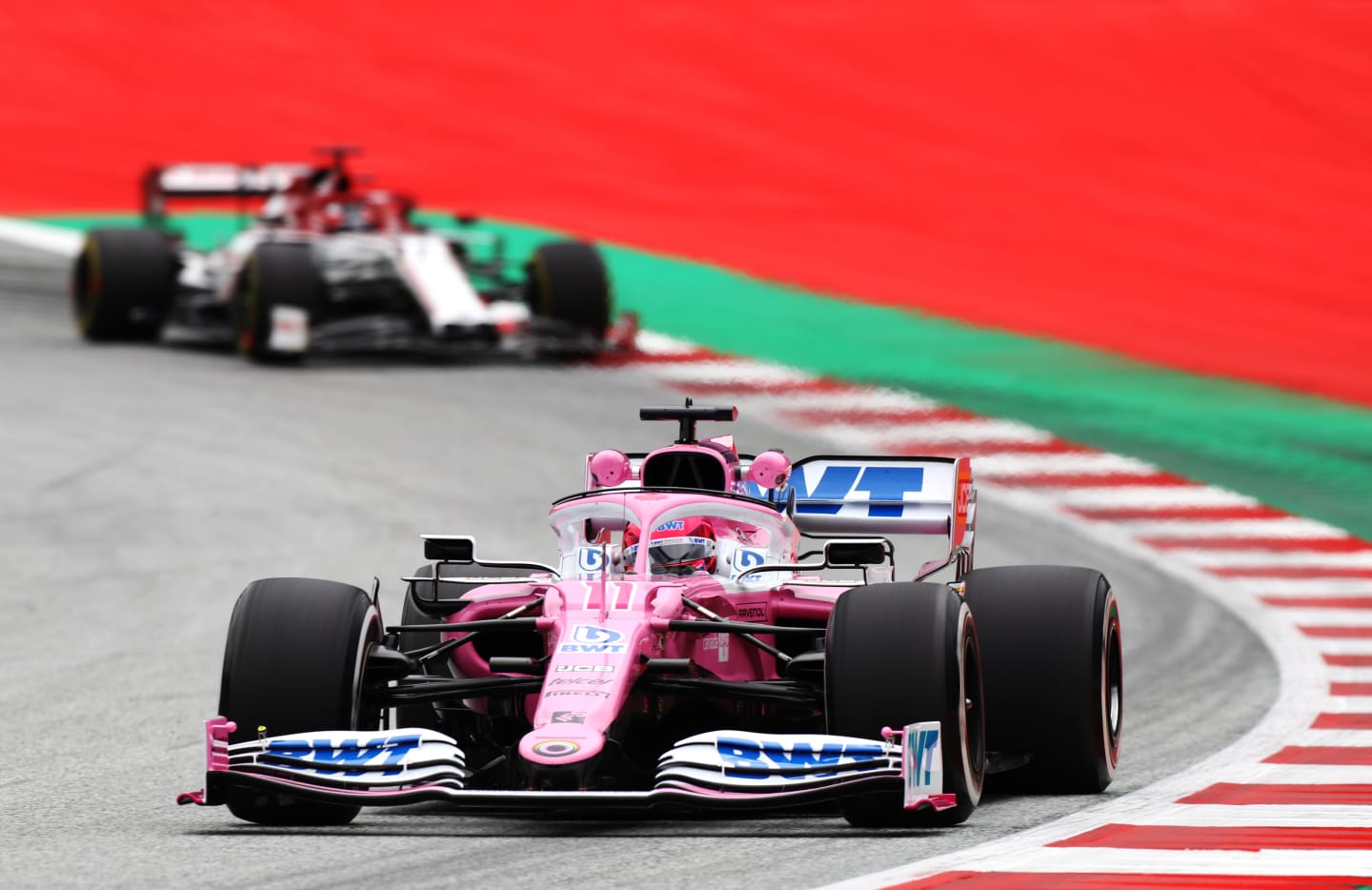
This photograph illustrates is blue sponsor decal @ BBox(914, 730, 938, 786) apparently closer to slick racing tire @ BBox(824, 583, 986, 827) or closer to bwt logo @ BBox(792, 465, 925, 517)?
slick racing tire @ BBox(824, 583, 986, 827)

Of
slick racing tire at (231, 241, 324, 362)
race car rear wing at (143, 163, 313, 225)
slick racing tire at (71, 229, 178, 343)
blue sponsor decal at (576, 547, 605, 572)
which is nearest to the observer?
blue sponsor decal at (576, 547, 605, 572)

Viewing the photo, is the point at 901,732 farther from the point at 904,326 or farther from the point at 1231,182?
the point at 1231,182

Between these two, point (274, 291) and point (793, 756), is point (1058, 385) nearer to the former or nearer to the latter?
point (274, 291)

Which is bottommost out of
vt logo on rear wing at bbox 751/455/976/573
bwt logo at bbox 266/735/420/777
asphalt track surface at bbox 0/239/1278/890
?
asphalt track surface at bbox 0/239/1278/890

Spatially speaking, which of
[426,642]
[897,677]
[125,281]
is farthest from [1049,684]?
[125,281]

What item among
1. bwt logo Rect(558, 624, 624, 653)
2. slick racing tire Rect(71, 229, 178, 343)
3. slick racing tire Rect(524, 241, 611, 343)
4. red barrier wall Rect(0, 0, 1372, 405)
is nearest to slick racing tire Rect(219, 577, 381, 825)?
bwt logo Rect(558, 624, 624, 653)

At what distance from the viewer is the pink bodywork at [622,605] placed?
9648 mm

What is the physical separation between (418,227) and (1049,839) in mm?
17759

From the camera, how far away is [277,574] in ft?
59.3

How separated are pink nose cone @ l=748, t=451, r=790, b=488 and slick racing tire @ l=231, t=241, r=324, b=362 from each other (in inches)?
541

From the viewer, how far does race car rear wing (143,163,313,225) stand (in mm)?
26703

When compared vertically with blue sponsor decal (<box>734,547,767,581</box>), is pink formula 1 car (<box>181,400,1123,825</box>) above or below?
below

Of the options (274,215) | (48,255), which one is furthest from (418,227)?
(48,255)

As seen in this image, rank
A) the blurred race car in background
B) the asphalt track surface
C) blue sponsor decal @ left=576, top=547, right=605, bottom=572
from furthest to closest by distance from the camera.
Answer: the blurred race car in background, blue sponsor decal @ left=576, top=547, right=605, bottom=572, the asphalt track surface
